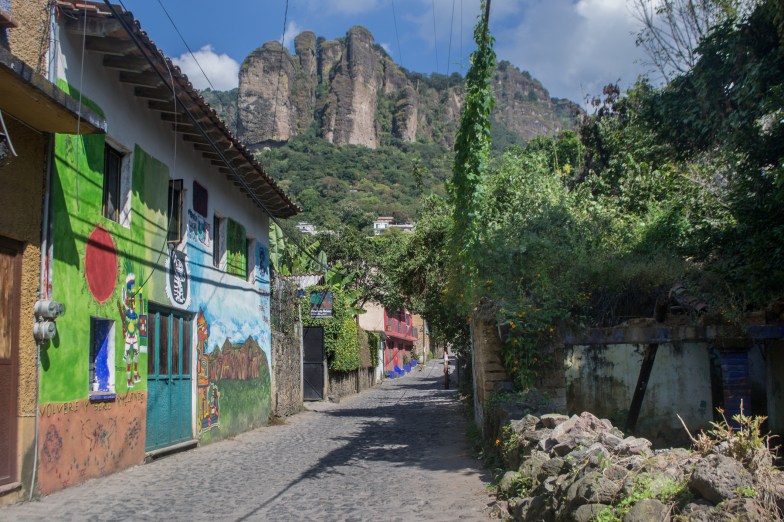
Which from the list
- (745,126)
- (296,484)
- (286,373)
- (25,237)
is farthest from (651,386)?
(286,373)

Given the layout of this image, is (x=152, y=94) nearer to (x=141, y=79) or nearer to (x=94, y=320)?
(x=141, y=79)

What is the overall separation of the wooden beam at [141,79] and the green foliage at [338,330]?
60.0ft

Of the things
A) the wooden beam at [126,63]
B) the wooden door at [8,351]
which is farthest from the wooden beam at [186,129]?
the wooden door at [8,351]

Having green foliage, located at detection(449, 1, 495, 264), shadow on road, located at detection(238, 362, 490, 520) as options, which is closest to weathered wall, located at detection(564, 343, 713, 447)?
shadow on road, located at detection(238, 362, 490, 520)

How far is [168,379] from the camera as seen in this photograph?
12.1 metres

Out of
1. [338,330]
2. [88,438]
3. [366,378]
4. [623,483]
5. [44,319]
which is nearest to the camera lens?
[623,483]

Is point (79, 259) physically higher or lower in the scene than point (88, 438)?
higher

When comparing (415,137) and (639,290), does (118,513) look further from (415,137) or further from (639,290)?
(415,137)

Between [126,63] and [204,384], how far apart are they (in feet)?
21.3

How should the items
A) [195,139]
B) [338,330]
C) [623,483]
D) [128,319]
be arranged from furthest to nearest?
[338,330], [195,139], [128,319], [623,483]

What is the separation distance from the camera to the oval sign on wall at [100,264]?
930cm

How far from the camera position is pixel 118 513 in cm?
747

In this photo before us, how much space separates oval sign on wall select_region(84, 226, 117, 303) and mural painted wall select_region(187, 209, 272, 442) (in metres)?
3.19

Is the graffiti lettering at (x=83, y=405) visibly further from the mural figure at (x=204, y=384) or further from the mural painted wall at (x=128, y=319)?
the mural figure at (x=204, y=384)
